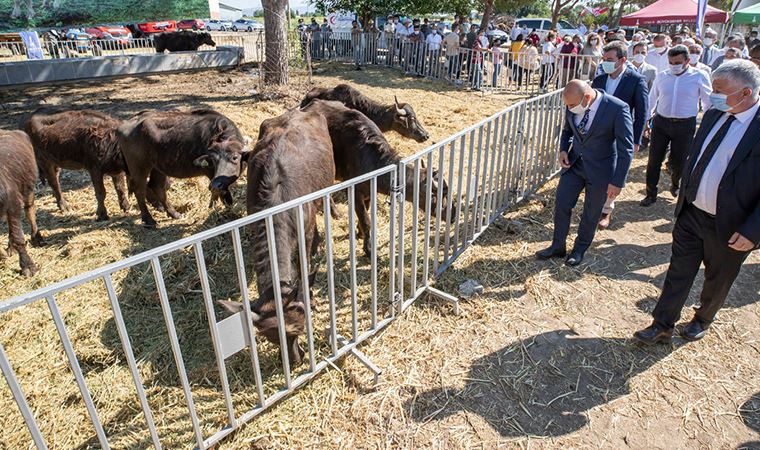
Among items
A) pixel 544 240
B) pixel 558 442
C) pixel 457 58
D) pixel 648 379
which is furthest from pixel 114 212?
pixel 457 58

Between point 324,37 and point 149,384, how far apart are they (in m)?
21.8

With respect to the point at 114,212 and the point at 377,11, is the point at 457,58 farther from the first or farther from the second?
the point at 114,212

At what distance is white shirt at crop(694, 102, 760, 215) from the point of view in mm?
3332

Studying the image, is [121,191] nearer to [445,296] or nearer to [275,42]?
[445,296]

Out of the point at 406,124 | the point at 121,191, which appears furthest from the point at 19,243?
the point at 406,124

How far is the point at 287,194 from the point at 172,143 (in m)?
2.82

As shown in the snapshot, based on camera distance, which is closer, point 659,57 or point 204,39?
point 659,57

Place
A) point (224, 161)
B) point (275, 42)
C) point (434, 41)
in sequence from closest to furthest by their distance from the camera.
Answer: point (224, 161) → point (275, 42) → point (434, 41)

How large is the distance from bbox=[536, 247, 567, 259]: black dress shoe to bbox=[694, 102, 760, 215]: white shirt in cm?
193

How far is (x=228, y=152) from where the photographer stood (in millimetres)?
5715

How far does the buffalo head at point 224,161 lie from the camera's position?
551 cm

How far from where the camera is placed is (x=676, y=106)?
6199 mm

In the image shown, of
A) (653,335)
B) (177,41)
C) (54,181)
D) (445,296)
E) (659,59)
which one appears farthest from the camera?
(177,41)

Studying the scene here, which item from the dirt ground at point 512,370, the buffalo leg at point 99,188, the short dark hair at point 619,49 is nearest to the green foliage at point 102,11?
the buffalo leg at point 99,188
